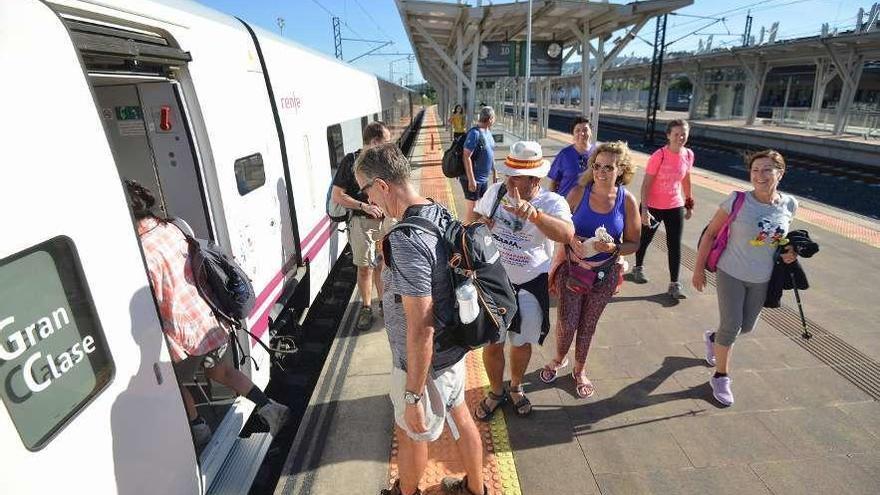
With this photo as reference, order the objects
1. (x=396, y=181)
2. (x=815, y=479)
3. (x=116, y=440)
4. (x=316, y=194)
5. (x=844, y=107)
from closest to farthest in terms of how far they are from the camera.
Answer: (x=116, y=440)
(x=396, y=181)
(x=815, y=479)
(x=316, y=194)
(x=844, y=107)

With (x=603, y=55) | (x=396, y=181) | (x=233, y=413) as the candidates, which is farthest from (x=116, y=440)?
(x=603, y=55)

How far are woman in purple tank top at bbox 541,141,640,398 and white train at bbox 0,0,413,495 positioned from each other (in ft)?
7.26

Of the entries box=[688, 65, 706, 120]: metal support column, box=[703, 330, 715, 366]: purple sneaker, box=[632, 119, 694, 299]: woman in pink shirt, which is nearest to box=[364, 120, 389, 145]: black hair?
box=[632, 119, 694, 299]: woman in pink shirt

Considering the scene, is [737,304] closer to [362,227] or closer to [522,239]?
[522,239]

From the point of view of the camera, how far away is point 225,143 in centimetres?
309

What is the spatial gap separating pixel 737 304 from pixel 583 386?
1.23 m

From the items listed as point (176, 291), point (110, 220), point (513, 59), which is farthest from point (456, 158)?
point (513, 59)

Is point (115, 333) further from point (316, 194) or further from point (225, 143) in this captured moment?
point (316, 194)

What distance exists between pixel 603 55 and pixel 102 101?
1650cm

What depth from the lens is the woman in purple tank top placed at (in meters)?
3.21

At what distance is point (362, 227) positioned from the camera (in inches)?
183

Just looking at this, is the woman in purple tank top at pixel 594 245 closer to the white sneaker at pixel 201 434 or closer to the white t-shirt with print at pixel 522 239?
the white t-shirt with print at pixel 522 239

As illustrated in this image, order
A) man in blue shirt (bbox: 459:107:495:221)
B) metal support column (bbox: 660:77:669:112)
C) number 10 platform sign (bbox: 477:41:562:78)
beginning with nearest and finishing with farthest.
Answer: man in blue shirt (bbox: 459:107:495:221) < number 10 platform sign (bbox: 477:41:562:78) < metal support column (bbox: 660:77:669:112)

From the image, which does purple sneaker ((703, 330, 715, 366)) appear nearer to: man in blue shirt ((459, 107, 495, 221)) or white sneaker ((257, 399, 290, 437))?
man in blue shirt ((459, 107, 495, 221))
